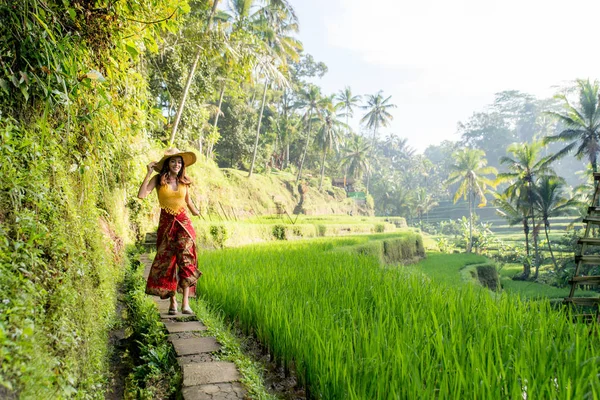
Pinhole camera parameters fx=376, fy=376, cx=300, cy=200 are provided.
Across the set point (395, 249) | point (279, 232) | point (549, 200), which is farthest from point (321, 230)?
point (549, 200)

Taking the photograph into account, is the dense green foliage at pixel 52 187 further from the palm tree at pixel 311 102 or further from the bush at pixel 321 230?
the palm tree at pixel 311 102

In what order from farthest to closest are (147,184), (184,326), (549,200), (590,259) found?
(549,200) < (590,259) < (147,184) < (184,326)

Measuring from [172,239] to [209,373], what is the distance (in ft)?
4.53

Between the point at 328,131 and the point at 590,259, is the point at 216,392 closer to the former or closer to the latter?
the point at 590,259

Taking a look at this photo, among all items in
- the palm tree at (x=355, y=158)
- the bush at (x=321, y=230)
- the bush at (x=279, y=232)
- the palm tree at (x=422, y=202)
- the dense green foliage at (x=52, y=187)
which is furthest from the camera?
the palm tree at (x=422, y=202)

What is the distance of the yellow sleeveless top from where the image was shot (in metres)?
3.16

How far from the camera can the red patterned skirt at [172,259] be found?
3121 mm

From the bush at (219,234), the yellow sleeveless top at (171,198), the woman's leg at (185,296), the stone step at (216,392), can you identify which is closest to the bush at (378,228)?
the bush at (219,234)

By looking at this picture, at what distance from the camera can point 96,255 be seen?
8.96 ft

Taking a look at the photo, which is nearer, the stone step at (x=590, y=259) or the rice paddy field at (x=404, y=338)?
the rice paddy field at (x=404, y=338)

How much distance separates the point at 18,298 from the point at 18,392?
292mm

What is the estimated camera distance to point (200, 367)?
2158 millimetres

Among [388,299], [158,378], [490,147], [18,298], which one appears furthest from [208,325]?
[490,147]

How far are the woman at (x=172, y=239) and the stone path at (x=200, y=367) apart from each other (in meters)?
0.33
